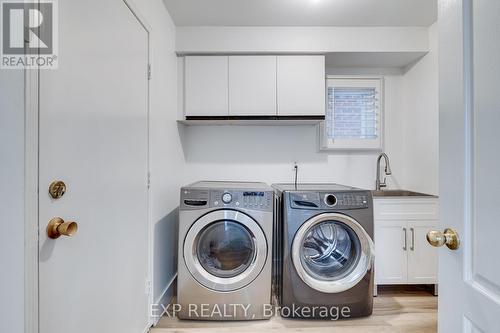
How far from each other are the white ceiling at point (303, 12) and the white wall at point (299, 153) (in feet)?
1.95

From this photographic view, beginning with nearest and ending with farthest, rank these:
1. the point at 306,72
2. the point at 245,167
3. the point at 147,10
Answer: the point at 147,10
the point at 306,72
the point at 245,167

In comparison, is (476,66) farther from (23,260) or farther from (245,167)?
(245,167)

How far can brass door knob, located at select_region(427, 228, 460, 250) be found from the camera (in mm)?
713

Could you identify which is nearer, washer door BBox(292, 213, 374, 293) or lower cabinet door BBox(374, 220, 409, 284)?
washer door BBox(292, 213, 374, 293)

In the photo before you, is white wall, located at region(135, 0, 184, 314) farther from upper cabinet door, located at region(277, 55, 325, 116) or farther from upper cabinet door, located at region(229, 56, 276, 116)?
upper cabinet door, located at region(277, 55, 325, 116)

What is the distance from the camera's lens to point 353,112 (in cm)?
272

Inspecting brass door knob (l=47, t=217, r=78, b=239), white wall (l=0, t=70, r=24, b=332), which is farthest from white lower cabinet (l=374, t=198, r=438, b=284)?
white wall (l=0, t=70, r=24, b=332)

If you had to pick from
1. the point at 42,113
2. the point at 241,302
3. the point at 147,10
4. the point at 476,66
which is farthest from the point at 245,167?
the point at 476,66

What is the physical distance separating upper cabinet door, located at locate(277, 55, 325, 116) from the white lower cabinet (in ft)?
3.62

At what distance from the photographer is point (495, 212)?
1.93 ft

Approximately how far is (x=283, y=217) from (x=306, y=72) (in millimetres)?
1377

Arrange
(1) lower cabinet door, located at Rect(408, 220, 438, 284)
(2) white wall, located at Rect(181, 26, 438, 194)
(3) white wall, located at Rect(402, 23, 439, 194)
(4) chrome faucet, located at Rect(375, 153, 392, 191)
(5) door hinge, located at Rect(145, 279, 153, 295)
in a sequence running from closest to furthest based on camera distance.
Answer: (5) door hinge, located at Rect(145, 279, 153, 295) < (1) lower cabinet door, located at Rect(408, 220, 438, 284) < (3) white wall, located at Rect(402, 23, 439, 194) < (4) chrome faucet, located at Rect(375, 153, 392, 191) < (2) white wall, located at Rect(181, 26, 438, 194)

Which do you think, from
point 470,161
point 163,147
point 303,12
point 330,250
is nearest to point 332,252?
point 330,250

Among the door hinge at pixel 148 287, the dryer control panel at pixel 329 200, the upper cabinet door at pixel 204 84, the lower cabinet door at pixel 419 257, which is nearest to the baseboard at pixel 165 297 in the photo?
the door hinge at pixel 148 287
